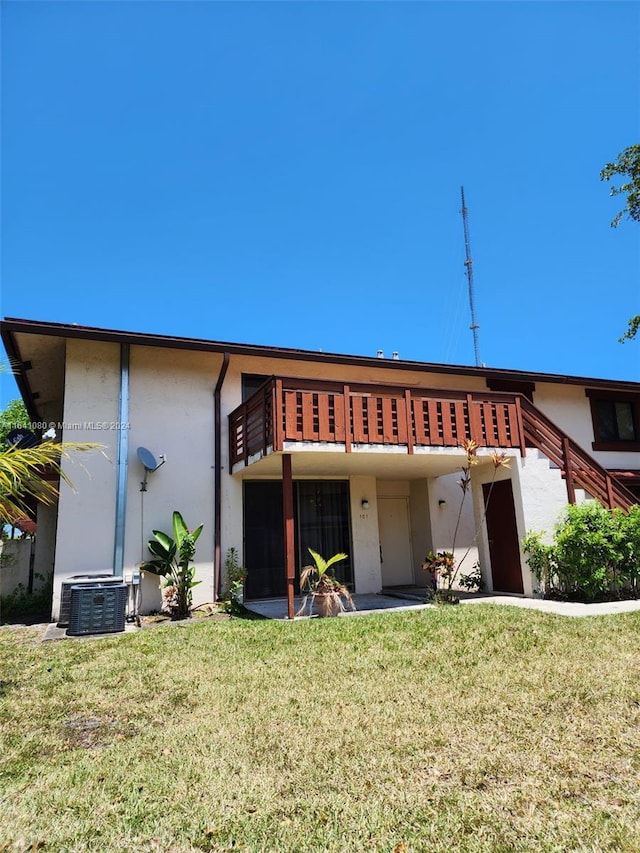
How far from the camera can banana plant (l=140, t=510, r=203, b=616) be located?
10.1m

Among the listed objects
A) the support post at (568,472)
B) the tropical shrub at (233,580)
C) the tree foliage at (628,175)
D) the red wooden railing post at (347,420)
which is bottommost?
the tropical shrub at (233,580)

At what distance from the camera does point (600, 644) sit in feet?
21.5

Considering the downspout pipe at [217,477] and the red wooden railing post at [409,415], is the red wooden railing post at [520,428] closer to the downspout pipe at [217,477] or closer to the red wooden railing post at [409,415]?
the red wooden railing post at [409,415]

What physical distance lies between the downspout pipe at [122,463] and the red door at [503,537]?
7716 mm

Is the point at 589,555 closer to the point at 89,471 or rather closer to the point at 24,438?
the point at 89,471

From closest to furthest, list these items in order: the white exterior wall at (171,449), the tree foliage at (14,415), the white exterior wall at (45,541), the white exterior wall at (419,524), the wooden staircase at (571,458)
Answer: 1. the white exterior wall at (171,449)
2. the wooden staircase at (571,458)
3. the white exterior wall at (45,541)
4. the white exterior wall at (419,524)
5. the tree foliage at (14,415)

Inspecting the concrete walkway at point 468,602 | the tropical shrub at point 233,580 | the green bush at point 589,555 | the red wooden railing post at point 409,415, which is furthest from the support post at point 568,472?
the tropical shrub at point 233,580

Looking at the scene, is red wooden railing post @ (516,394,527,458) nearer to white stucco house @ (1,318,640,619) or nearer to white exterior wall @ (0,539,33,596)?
white stucco house @ (1,318,640,619)

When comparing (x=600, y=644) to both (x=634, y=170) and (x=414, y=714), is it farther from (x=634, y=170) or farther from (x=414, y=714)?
(x=634, y=170)

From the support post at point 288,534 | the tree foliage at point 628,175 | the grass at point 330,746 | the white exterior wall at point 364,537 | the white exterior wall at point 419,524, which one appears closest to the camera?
the grass at point 330,746

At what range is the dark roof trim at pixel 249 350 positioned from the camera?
32.7 ft

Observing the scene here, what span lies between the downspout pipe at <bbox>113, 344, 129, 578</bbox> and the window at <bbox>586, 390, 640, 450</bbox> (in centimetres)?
1298

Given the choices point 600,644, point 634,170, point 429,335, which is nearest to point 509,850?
point 600,644

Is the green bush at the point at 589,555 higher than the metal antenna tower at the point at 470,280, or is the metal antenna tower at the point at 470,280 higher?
the metal antenna tower at the point at 470,280
